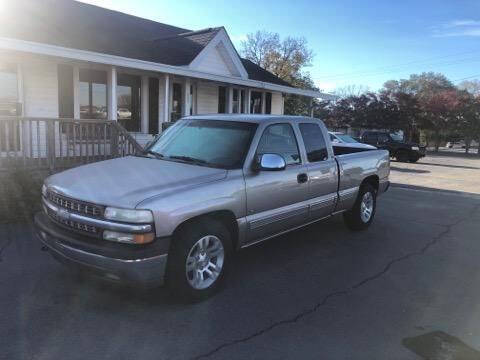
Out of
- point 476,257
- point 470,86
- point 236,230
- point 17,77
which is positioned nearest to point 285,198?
point 236,230

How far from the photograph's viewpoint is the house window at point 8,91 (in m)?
11.4

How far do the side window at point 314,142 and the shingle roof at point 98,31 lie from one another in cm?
780

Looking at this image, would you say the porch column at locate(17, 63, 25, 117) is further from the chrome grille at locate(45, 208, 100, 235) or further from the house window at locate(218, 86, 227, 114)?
the chrome grille at locate(45, 208, 100, 235)

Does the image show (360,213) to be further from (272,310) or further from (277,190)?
(272,310)

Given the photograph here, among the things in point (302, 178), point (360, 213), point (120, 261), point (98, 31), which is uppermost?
point (98, 31)

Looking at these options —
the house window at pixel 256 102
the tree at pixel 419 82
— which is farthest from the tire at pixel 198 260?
the tree at pixel 419 82

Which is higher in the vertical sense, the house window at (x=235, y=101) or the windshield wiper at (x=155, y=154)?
the house window at (x=235, y=101)

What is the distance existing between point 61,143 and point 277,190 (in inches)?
229

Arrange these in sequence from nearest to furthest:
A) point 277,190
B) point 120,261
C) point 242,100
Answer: point 120,261 → point 277,190 → point 242,100

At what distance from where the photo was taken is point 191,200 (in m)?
4.00

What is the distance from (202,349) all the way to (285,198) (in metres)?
2.21

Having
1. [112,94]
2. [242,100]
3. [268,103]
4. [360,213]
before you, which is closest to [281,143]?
[360,213]

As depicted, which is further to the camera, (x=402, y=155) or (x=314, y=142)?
(x=402, y=155)

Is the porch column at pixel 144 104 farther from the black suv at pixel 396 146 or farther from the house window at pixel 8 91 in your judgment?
the black suv at pixel 396 146
